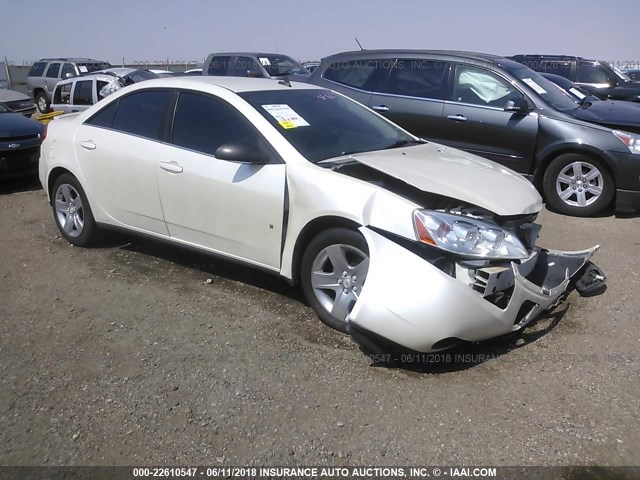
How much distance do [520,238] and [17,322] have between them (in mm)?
3412

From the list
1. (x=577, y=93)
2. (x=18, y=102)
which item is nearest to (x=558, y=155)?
(x=577, y=93)

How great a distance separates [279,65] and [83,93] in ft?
15.5

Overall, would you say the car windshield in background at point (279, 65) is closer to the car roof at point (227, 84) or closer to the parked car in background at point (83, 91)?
the parked car in background at point (83, 91)

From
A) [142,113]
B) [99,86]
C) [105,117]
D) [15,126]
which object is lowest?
[99,86]

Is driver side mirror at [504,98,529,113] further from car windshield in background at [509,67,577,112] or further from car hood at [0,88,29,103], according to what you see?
car hood at [0,88,29,103]

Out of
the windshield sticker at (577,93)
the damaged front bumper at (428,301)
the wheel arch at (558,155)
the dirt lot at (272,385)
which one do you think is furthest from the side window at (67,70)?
the damaged front bumper at (428,301)

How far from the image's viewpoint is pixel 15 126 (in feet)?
26.5

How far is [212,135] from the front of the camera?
4.22 metres

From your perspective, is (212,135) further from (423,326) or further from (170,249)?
(423,326)

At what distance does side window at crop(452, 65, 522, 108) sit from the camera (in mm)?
6828

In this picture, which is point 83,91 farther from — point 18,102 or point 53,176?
point 53,176

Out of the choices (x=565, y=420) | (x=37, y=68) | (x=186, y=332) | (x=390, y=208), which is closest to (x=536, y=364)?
(x=565, y=420)

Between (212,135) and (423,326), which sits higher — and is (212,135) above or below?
above

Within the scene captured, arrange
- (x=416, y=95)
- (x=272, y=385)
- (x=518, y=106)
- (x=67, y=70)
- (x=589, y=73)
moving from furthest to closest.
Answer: (x=67, y=70) → (x=589, y=73) → (x=416, y=95) → (x=518, y=106) → (x=272, y=385)
